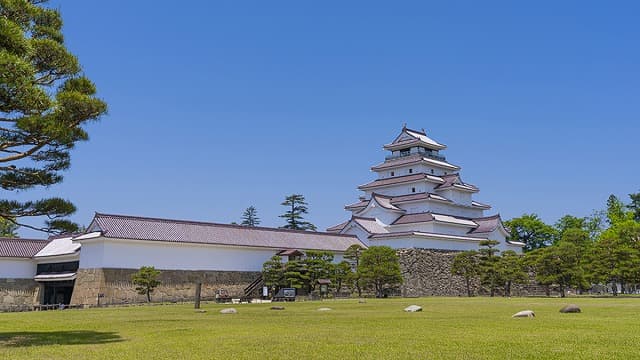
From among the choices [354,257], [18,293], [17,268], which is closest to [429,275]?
[354,257]

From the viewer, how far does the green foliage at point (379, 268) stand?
35969mm

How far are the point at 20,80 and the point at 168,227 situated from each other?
26443 millimetres

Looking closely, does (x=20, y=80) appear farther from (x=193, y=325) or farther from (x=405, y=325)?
(x=405, y=325)

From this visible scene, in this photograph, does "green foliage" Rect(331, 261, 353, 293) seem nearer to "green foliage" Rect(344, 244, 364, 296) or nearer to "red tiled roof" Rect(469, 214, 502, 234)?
"green foliage" Rect(344, 244, 364, 296)

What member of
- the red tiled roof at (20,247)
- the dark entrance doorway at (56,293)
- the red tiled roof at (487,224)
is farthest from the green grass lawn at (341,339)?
the red tiled roof at (487,224)

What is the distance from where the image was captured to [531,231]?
5947cm

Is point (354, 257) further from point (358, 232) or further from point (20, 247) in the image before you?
point (20, 247)

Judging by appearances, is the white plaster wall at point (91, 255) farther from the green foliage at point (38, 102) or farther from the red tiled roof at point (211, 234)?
the green foliage at point (38, 102)

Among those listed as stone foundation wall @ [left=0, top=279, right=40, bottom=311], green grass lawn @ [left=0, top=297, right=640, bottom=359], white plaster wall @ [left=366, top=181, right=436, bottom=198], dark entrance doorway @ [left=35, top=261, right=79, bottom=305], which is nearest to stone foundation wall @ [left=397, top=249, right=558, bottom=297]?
white plaster wall @ [left=366, top=181, right=436, bottom=198]

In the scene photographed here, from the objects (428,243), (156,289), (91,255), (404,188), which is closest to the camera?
(91,255)

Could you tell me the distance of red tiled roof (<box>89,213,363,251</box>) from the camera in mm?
32969

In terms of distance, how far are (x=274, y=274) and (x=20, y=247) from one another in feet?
61.2

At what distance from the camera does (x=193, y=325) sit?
45.8 ft

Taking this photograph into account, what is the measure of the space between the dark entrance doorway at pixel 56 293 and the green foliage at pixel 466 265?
27167mm
